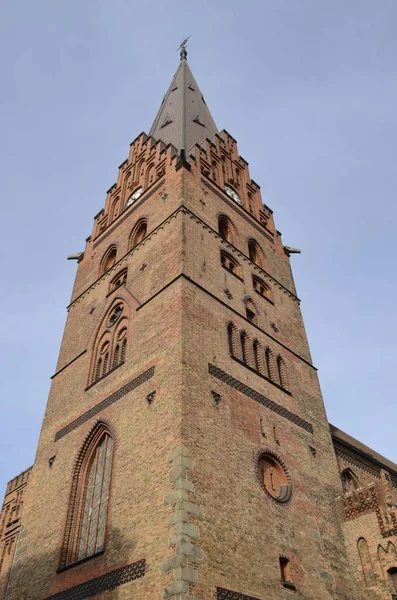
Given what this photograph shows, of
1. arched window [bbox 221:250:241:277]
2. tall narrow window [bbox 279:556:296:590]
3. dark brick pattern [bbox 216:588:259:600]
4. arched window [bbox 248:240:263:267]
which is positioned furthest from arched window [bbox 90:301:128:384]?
dark brick pattern [bbox 216:588:259:600]

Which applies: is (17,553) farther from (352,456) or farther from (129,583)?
(352,456)

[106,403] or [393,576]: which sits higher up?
[106,403]

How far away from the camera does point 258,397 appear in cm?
1405

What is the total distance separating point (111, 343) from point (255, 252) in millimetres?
7222

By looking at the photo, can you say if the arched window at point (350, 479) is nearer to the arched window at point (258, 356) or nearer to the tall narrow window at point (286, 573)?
the arched window at point (258, 356)

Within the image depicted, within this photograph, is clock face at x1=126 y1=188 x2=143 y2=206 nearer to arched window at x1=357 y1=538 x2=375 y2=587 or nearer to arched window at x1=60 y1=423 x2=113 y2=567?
arched window at x1=60 y1=423 x2=113 y2=567

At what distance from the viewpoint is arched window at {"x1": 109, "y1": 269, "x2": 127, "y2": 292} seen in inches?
714

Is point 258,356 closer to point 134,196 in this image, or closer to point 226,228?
point 226,228

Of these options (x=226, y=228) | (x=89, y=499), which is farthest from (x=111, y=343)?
(x=226, y=228)

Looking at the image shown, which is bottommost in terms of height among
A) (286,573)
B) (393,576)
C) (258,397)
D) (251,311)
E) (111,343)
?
(286,573)

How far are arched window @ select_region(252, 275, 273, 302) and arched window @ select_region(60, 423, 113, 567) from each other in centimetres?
758

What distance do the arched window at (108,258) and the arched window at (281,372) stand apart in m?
7.50

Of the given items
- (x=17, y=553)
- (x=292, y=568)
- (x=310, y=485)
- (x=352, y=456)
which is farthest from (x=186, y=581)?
(x=352, y=456)

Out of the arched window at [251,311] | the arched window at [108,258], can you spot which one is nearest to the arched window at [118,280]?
the arched window at [108,258]
